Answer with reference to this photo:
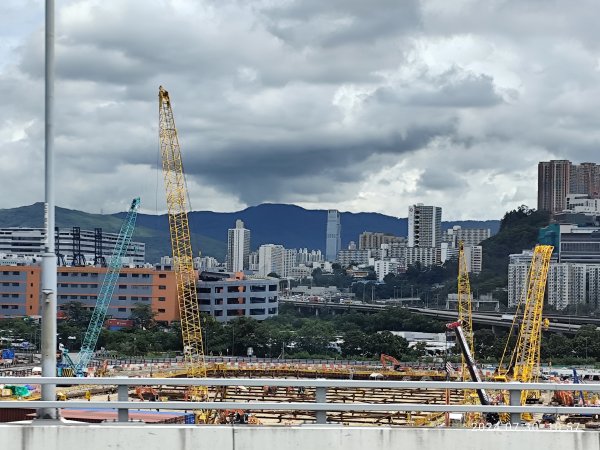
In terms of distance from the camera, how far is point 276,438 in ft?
28.5

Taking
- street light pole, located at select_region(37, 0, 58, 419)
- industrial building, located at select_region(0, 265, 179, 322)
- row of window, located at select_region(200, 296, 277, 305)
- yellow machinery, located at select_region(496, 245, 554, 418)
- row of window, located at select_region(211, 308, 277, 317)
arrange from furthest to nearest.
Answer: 1. row of window, located at select_region(211, 308, 277, 317)
2. row of window, located at select_region(200, 296, 277, 305)
3. industrial building, located at select_region(0, 265, 179, 322)
4. yellow machinery, located at select_region(496, 245, 554, 418)
5. street light pole, located at select_region(37, 0, 58, 419)

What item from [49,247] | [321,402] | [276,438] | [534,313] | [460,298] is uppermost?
[49,247]

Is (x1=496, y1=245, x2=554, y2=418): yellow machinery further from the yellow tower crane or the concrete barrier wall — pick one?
the concrete barrier wall

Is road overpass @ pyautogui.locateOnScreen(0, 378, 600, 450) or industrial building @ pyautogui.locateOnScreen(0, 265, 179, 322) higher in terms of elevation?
road overpass @ pyautogui.locateOnScreen(0, 378, 600, 450)

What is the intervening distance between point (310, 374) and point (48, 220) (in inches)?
3015

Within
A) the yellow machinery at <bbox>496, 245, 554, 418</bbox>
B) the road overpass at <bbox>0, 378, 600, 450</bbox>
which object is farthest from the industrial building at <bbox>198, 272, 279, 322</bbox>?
the road overpass at <bbox>0, 378, 600, 450</bbox>

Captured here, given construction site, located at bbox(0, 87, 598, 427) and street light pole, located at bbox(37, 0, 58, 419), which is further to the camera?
construction site, located at bbox(0, 87, 598, 427)

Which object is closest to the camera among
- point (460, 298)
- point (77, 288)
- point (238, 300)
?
point (460, 298)

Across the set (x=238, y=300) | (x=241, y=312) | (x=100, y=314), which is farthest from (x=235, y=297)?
(x=100, y=314)

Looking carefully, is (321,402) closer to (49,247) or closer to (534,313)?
(49,247)

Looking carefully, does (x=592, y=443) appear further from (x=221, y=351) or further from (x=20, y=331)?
(x=20, y=331)

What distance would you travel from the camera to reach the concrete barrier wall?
28.5 ft

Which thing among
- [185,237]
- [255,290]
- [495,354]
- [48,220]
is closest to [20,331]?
[255,290]

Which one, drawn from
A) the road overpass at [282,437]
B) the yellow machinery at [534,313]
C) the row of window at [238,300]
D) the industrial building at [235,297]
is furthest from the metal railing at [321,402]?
the row of window at [238,300]
